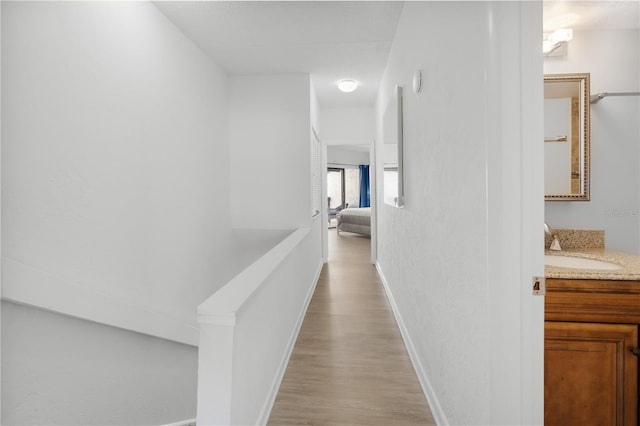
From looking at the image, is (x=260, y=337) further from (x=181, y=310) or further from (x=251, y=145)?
(x=251, y=145)

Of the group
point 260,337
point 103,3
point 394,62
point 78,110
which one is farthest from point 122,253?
point 394,62

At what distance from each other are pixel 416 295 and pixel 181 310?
6.04ft

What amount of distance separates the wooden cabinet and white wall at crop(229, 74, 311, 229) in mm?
2764

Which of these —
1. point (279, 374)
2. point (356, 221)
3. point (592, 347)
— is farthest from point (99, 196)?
point (356, 221)

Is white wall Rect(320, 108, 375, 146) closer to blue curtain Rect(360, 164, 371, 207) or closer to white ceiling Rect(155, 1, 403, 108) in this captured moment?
white ceiling Rect(155, 1, 403, 108)

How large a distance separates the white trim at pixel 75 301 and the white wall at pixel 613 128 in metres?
2.67

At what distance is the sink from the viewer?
5.24 feet

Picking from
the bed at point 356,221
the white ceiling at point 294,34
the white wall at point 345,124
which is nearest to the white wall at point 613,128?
the white ceiling at point 294,34

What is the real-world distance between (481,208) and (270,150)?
303cm

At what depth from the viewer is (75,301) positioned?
1.60 meters

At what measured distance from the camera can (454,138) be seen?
4.64 feet

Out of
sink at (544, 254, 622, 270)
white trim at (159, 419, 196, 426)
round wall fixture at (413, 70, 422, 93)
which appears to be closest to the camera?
sink at (544, 254, 622, 270)

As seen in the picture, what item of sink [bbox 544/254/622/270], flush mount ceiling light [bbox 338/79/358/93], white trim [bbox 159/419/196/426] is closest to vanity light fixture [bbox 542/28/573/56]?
sink [bbox 544/254/622/270]

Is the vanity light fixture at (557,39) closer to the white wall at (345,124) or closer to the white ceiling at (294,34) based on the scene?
the white ceiling at (294,34)
